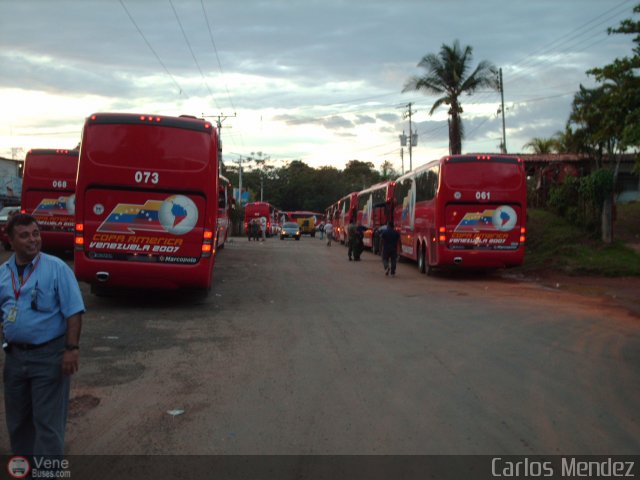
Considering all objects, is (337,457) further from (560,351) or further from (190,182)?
(190,182)

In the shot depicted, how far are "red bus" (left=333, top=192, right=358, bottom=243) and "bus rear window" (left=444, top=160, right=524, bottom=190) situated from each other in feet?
68.2

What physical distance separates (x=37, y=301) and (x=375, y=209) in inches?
1162

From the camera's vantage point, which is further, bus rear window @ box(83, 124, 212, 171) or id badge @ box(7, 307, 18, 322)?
bus rear window @ box(83, 124, 212, 171)

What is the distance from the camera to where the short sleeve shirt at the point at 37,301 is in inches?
168

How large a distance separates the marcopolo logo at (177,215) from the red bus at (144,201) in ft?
0.06

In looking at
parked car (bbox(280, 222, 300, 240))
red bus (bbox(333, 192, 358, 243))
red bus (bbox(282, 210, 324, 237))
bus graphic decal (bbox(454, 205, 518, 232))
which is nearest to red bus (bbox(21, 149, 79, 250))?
bus graphic decal (bbox(454, 205, 518, 232))

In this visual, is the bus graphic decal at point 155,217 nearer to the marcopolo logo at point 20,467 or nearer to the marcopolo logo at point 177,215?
the marcopolo logo at point 177,215

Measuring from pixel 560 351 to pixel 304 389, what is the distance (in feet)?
13.1

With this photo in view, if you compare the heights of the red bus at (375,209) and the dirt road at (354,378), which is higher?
the red bus at (375,209)

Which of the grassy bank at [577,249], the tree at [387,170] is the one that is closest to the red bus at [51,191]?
the grassy bank at [577,249]

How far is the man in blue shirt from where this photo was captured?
4285 mm

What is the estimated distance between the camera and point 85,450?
5.17 metres

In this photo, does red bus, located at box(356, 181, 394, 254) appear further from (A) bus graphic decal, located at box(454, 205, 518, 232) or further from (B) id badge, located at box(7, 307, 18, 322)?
(B) id badge, located at box(7, 307, 18, 322)

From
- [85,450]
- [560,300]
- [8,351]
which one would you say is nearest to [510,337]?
[560,300]
